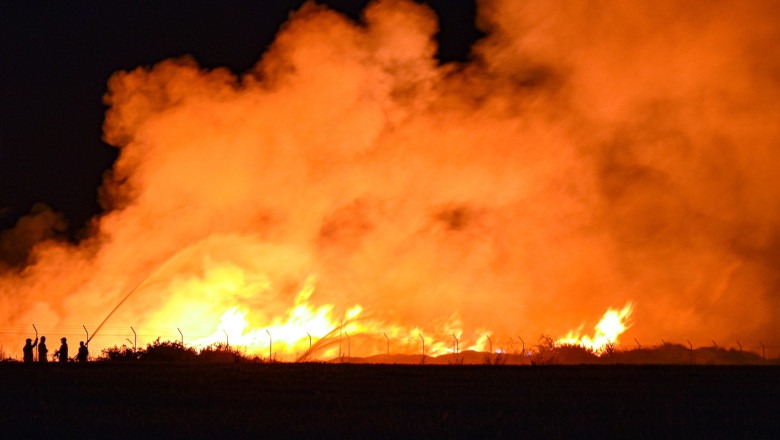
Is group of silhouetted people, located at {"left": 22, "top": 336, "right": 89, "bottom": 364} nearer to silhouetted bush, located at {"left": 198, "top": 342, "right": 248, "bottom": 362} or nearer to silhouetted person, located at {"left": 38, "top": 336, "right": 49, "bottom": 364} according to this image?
silhouetted person, located at {"left": 38, "top": 336, "right": 49, "bottom": 364}

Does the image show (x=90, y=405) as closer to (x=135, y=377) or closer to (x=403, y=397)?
(x=403, y=397)

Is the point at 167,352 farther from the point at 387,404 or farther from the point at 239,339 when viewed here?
the point at 387,404

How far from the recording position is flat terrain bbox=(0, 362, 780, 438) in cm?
1806

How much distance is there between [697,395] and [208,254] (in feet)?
110

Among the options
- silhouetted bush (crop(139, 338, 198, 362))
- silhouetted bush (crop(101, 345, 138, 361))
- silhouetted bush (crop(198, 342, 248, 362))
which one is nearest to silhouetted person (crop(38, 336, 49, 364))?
A: silhouetted bush (crop(101, 345, 138, 361))

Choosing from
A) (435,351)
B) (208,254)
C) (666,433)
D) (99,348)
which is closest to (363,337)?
(435,351)

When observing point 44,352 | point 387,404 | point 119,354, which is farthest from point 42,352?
point 387,404

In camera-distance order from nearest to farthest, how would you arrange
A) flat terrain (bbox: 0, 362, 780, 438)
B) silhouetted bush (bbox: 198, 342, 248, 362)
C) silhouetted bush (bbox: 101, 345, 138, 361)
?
flat terrain (bbox: 0, 362, 780, 438) < silhouetted bush (bbox: 198, 342, 248, 362) < silhouetted bush (bbox: 101, 345, 138, 361)

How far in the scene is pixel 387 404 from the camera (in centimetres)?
2350

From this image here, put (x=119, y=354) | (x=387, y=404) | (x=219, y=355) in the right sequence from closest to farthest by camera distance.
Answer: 1. (x=387, y=404)
2. (x=219, y=355)
3. (x=119, y=354)

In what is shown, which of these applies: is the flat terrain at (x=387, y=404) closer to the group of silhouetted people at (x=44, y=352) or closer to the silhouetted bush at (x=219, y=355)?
the group of silhouetted people at (x=44, y=352)

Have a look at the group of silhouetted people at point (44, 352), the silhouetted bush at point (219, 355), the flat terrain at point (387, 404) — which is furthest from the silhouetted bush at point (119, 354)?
the flat terrain at point (387, 404)

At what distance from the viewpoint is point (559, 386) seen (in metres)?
29.6

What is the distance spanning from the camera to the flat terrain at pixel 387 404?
59.3 feet
